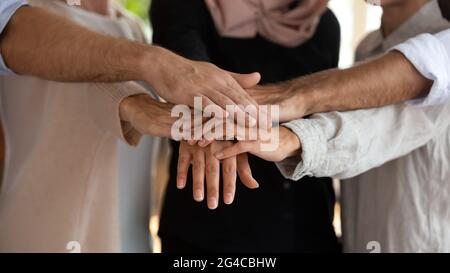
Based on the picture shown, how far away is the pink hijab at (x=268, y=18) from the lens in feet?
2.77

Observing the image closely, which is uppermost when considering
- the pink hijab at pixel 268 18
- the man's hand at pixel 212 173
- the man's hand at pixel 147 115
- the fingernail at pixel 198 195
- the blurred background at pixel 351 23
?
the blurred background at pixel 351 23

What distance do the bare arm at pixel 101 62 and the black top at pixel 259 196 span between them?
0.15 meters

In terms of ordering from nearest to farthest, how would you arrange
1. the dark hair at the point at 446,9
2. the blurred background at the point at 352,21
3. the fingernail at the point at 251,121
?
the fingernail at the point at 251,121 → the dark hair at the point at 446,9 → the blurred background at the point at 352,21

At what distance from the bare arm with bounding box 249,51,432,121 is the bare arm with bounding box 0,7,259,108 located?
0.18ft

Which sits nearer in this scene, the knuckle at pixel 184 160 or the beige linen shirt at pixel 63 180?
the knuckle at pixel 184 160

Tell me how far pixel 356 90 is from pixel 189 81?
0.21 m

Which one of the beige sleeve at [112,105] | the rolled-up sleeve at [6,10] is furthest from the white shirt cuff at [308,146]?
Result: the rolled-up sleeve at [6,10]

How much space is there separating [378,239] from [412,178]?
0.10m

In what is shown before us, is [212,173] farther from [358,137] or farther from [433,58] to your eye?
[433,58]

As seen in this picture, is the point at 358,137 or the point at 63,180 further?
the point at 63,180

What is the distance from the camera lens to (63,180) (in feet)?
2.82

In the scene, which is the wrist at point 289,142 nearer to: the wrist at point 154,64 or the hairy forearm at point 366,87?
the hairy forearm at point 366,87

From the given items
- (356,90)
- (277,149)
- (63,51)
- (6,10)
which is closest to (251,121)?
(277,149)
